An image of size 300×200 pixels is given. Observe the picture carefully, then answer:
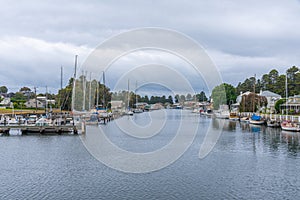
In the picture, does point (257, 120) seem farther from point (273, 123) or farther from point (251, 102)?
point (251, 102)

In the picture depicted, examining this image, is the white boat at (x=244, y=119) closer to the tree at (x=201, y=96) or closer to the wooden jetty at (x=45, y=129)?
the wooden jetty at (x=45, y=129)

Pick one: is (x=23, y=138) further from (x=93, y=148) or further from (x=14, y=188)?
(x=14, y=188)

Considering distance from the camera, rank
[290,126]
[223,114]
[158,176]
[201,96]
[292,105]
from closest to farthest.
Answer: [158,176] → [290,126] → [292,105] → [223,114] → [201,96]

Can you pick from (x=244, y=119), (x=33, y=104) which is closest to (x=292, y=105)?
(x=244, y=119)

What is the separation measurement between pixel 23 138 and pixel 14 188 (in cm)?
2417

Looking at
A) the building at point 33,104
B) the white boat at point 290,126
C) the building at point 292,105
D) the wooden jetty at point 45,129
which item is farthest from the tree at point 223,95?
the wooden jetty at point 45,129

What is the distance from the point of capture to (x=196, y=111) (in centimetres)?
15138

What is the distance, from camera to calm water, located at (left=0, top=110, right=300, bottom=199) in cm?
1880

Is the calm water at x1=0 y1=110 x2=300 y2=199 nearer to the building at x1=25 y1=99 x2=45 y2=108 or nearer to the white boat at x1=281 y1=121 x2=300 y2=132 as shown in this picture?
the white boat at x1=281 y1=121 x2=300 y2=132

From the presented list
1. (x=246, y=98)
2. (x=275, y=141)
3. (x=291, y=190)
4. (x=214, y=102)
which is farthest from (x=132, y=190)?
(x=214, y=102)

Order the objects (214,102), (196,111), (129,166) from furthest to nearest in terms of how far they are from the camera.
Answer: (196,111), (214,102), (129,166)

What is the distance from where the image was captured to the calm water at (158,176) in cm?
1880

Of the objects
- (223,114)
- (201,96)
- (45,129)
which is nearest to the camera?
(45,129)

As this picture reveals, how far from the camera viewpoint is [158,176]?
2266 centimetres
